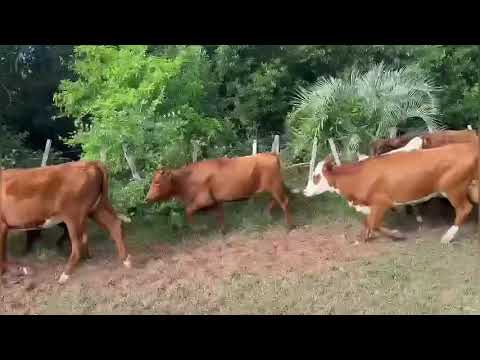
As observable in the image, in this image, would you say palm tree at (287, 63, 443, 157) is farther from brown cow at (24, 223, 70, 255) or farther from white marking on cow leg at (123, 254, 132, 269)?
brown cow at (24, 223, 70, 255)

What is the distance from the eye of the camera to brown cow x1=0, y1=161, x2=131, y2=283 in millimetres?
7223

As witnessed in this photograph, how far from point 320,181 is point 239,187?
4.09 ft

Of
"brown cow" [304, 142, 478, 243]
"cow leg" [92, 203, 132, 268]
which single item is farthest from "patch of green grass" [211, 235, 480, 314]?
"cow leg" [92, 203, 132, 268]

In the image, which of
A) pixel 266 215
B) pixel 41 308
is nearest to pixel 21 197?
pixel 41 308

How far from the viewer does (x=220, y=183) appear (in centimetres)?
902

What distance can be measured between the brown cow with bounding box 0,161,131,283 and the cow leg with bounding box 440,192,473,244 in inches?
170

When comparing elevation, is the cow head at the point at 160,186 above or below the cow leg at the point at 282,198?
above

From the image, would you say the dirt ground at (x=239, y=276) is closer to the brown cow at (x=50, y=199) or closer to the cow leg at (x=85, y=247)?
the cow leg at (x=85, y=247)

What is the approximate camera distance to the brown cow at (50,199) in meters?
7.22

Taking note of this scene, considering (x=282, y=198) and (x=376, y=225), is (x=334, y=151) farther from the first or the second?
(x=376, y=225)

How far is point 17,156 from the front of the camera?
11.1 m

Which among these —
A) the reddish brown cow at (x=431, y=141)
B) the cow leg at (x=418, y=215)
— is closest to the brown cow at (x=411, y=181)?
the cow leg at (x=418, y=215)

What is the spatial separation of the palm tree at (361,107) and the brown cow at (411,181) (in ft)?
5.67

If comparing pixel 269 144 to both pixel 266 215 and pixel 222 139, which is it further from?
pixel 266 215
